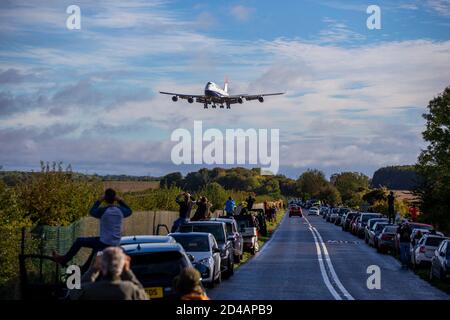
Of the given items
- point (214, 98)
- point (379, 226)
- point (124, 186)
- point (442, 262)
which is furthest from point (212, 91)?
point (442, 262)

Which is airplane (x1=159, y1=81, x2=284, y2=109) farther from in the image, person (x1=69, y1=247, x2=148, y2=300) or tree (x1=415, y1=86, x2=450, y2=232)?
person (x1=69, y1=247, x2=148, y2=300)

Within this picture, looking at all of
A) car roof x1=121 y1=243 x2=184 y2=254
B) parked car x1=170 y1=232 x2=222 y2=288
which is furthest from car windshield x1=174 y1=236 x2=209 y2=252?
car roof x1=121 y1=243 x2=184 y2=254

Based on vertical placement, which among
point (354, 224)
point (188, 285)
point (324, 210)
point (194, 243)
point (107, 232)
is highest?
point (107, 232)

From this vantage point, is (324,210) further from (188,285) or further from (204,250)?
(188,285)
